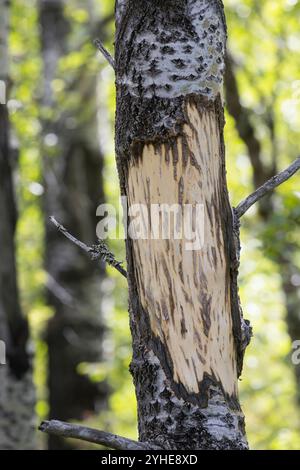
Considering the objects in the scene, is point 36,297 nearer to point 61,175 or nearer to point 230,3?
point 61,175

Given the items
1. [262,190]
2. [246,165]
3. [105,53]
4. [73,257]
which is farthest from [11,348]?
[246,165]

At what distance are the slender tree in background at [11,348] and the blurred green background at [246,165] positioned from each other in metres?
0.44

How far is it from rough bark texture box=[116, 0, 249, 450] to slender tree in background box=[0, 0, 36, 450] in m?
2.88

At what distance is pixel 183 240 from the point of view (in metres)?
2.35

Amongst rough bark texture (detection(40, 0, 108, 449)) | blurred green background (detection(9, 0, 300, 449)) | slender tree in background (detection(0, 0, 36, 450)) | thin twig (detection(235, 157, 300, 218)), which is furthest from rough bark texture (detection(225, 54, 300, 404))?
thin twig (detection(235, 157, 300, 218))

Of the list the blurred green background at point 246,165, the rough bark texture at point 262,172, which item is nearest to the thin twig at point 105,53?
the blurred green background at point 246,165

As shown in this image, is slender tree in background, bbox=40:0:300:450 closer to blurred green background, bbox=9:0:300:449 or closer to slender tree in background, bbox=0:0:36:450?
blurred green background, bbox=9:0:300:449

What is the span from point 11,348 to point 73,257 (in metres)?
2.57

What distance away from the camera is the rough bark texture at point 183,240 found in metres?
2.31

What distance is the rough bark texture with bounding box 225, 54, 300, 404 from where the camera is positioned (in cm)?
719

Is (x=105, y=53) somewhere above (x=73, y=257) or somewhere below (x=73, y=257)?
below

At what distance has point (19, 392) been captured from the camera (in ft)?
18.1

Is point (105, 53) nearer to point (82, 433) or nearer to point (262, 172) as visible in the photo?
point (82, 433)
